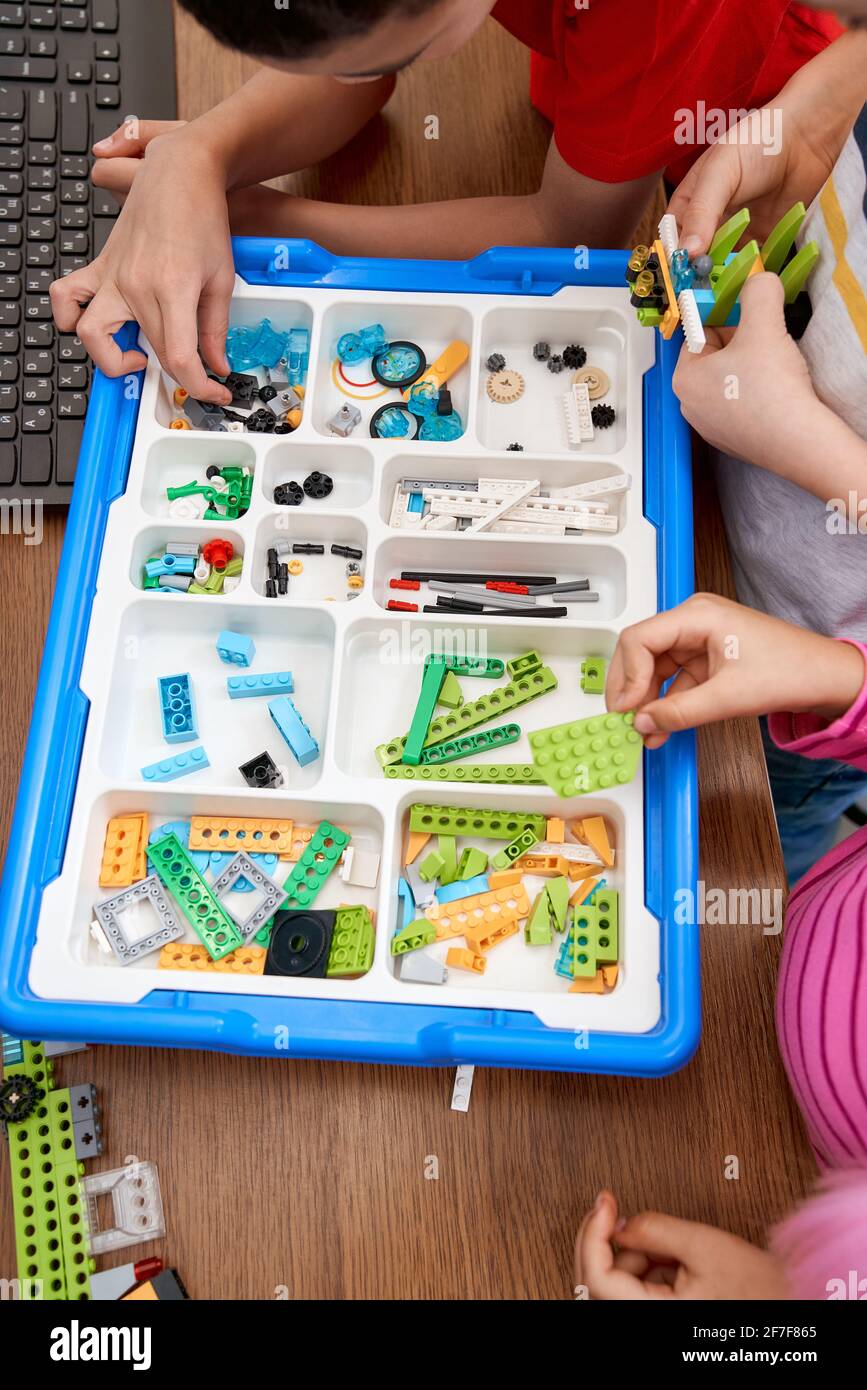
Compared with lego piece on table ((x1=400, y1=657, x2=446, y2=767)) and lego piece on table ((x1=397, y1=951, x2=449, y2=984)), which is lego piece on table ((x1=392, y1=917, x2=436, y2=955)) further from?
lego piece on table ((x1=400, y1=657, x2=446, y2=767))

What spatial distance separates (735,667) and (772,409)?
0.25 m

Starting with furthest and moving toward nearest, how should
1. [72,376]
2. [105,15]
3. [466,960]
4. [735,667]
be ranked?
[105,15], [72,376], [466,960], [735,667]

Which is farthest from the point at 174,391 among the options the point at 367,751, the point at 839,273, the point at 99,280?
the point at 839,273

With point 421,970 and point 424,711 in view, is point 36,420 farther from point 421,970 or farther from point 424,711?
point 421,970

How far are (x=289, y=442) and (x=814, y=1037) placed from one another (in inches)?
32.5

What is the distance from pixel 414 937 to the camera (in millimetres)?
934

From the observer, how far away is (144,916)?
38.3 inches

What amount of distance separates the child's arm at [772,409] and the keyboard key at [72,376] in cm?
71

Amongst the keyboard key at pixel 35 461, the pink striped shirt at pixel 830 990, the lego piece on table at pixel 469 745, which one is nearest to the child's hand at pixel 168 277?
the keyboard key at pixel 35 461

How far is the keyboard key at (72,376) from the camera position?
1146mm

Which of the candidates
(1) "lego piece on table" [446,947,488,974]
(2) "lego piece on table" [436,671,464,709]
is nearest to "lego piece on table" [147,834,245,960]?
(1) "lego piece on table" [446,947,488,974]

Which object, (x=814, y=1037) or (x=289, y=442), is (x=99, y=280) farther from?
(x=814, y=1037)

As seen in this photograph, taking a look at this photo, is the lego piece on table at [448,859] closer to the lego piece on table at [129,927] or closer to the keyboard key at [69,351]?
the lego piece on table at [129,927]

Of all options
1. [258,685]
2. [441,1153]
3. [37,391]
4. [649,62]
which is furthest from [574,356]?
[441,1153]
